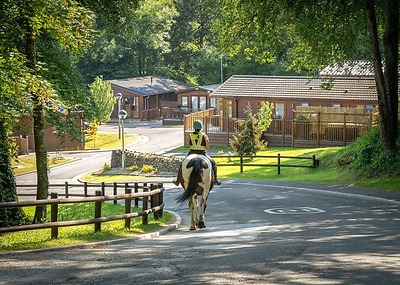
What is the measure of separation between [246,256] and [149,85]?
3081 inches

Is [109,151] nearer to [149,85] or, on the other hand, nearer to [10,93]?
→ [149,85]

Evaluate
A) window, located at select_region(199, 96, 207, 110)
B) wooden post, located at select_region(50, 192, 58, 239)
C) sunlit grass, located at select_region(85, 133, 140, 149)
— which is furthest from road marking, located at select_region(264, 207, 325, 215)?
window, located at select_region(199, 96, 207, 110)

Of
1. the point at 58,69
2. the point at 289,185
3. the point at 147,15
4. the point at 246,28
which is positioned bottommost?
the point at 289,185

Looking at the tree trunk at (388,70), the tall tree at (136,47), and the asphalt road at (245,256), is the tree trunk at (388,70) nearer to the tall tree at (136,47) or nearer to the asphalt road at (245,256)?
the asphalt road at (245,256)

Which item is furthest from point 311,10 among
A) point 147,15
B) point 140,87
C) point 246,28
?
point 147,15

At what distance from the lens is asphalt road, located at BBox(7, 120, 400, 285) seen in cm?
1289

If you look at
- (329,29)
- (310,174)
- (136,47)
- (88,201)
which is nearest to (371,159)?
(310,174)

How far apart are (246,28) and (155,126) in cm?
4697

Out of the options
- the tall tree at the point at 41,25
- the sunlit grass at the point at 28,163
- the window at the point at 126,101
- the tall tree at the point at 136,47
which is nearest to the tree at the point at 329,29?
the tall tree at the point at 41,25

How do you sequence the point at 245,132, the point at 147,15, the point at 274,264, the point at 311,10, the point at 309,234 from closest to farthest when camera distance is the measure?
the point at 274,264 < the point at 309,234 < the point at 311,10 < the point at 245,132 < the point at 147,15

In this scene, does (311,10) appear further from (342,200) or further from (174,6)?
(174,6)

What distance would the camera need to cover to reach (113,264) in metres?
14.2

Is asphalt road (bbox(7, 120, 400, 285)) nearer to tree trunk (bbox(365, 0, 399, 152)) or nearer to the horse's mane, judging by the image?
the horse's mane

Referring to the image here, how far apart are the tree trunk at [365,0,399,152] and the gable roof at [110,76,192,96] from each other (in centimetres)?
5590
